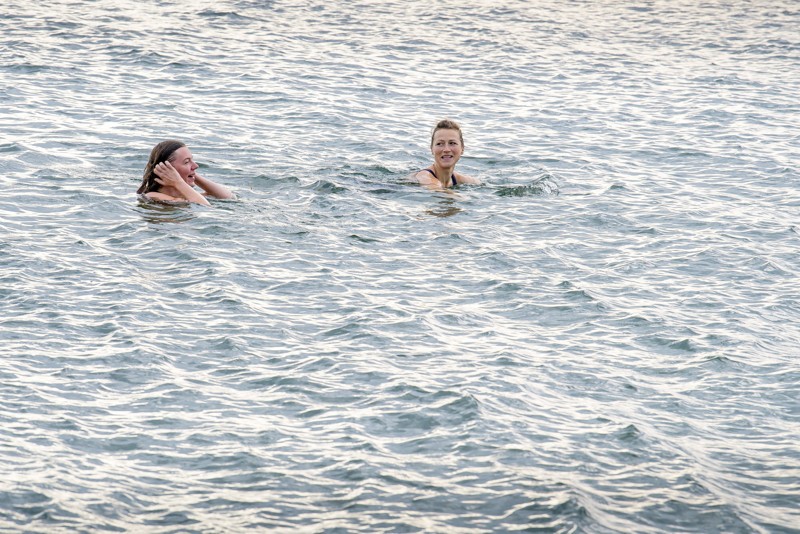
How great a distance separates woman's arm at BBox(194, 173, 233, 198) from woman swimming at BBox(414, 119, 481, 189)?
3145 millimetres

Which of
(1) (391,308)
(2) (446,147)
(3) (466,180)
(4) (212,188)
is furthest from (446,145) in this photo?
(1) (391,308)

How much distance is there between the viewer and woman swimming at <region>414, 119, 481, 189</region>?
16734mm

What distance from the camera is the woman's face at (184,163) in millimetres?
15570

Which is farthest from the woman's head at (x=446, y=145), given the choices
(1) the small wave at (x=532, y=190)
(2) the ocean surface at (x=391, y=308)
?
(1) the small wave at (x=532, y=190)

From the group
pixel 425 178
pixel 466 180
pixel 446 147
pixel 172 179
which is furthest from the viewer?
pixel 466 180

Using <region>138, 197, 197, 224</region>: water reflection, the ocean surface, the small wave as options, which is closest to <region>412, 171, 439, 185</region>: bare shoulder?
the ocean surface

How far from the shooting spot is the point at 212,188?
52.6 feet

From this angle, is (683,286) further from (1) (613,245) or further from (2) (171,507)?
(2) (171,507)

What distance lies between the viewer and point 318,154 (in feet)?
61.3

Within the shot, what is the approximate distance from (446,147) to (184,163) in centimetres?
403

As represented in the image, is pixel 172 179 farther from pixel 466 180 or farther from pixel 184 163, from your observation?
pixel 466 180

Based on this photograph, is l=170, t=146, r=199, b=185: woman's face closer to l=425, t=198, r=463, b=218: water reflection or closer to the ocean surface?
the ocean surface

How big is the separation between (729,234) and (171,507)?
988 cm

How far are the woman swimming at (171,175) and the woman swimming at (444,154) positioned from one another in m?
3.63
